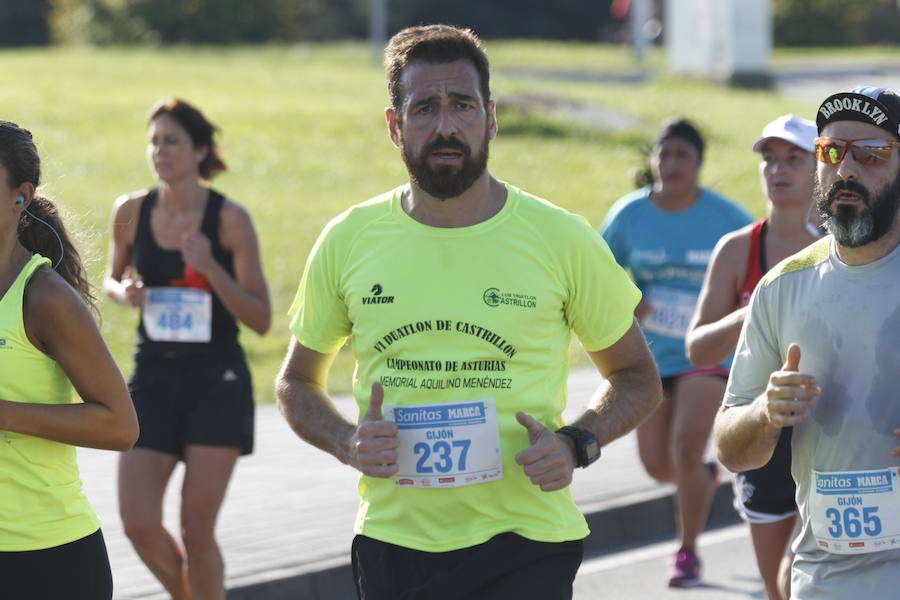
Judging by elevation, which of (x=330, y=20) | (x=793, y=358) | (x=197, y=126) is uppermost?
(x=330, y=20)

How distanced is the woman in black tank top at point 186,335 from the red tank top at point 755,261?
1905 millimetres

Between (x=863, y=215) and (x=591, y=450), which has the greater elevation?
(x=863, y=215)

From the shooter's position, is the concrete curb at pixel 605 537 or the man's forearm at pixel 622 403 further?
the concrete curb at pixel 605 537

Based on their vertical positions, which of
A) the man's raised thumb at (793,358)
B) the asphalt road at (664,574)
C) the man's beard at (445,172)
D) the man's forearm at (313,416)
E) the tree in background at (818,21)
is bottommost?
the asphalt road at (664,574)

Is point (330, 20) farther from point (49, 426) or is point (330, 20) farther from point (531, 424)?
point (531, 424)

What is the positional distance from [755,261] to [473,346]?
234cm

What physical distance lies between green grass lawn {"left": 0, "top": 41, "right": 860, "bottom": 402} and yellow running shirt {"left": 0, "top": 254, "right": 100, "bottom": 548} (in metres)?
8.78

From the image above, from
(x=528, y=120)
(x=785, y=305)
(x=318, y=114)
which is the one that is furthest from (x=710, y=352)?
(x=318, y=114)

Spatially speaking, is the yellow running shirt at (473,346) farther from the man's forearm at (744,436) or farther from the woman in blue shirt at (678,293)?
the woman in blue shirt at (678,293)

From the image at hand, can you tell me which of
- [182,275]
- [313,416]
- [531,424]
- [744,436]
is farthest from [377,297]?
[182,275]

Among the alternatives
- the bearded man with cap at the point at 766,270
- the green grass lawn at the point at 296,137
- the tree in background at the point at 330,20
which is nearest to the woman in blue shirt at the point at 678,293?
the bearded man with cap at the point at 766,270

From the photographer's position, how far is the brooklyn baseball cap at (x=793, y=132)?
6.08 m

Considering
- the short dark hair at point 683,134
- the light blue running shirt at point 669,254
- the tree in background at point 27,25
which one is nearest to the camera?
the light blue running shirt at point 669,254

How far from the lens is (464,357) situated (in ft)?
13.1
